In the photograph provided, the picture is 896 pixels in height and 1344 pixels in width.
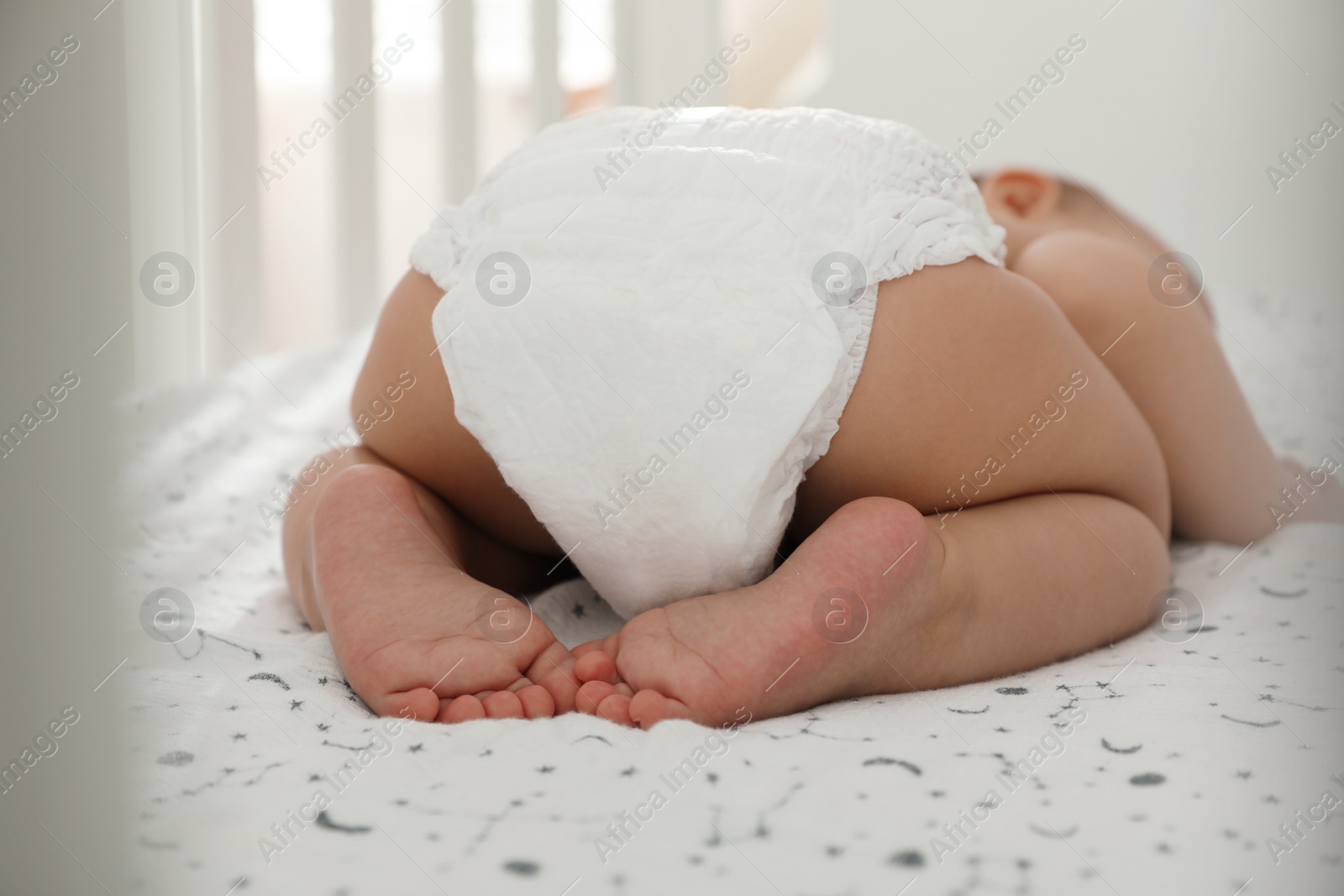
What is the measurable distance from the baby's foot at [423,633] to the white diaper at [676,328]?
0.09 m

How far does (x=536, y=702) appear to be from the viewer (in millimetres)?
567

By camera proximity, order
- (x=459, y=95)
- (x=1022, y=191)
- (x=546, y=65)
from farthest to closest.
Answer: (x=546, y=65) < (x=459, y=95) < (x=1022, y=191)

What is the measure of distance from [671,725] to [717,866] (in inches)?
4.4

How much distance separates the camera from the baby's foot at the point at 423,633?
0.56 metres

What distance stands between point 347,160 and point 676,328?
130 cm

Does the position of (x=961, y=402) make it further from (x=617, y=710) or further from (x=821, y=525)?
(x=617, y=710)

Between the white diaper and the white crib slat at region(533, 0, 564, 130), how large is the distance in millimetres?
1410

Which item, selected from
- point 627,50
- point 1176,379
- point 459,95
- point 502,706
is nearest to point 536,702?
point 502,706

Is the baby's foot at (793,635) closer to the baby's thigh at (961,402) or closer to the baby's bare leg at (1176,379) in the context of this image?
the baby's thigh at (961,402)

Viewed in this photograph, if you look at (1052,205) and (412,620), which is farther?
(1052,205)

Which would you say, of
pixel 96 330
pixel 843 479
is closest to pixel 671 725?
pixel 843 479

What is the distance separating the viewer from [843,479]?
26.4 inches

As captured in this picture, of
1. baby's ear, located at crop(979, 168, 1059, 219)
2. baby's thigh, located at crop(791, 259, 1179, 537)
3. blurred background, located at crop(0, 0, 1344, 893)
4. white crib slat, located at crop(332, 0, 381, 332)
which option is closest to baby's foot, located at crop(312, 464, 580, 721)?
blurred background, located at crop(0, 0, 1344, 893)

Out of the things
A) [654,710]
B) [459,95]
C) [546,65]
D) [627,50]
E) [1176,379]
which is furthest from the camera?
[627,50]
